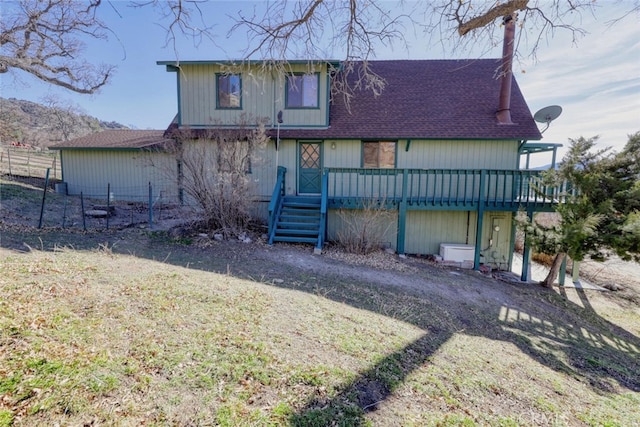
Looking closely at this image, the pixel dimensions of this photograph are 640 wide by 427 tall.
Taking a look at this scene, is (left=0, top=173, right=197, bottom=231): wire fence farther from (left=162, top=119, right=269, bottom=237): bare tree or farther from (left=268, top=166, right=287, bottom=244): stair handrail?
(left=268, top=166, right=287, bottom=244): stair handrail

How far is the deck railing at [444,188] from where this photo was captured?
898 cm

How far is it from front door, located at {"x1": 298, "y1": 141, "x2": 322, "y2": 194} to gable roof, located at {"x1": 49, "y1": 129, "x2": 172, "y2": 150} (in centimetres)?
605

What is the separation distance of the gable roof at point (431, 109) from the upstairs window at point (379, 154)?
41cm

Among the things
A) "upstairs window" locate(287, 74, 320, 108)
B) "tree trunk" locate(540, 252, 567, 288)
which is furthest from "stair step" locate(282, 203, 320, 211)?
"tree trunk" locate(540, 252, 567, 288)

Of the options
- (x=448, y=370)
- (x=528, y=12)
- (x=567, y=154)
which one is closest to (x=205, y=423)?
(x=448, y=370)

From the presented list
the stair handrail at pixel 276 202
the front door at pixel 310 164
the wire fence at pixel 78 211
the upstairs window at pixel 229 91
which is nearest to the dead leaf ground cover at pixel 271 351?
the wire fence at pixel 78 211

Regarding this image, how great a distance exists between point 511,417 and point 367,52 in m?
5.15

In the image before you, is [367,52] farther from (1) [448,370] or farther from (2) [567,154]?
(2) [567,154]

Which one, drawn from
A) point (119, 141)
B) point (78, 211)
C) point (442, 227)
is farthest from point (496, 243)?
point (119, 141)

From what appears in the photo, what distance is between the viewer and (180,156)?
8.28 meters

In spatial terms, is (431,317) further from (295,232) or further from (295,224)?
(295,224)

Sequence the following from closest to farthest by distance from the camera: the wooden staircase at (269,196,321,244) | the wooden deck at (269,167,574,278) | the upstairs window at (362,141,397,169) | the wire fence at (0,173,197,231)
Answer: the wire fence at (0,173,197,231) < the wooden staircase at (269,196,321,244) < the wooden deck at (269,167,574,278) < the upstairs window at (362,141,397,169)

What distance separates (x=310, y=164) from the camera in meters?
10.8

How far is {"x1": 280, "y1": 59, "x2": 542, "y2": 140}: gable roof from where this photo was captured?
10.0m
